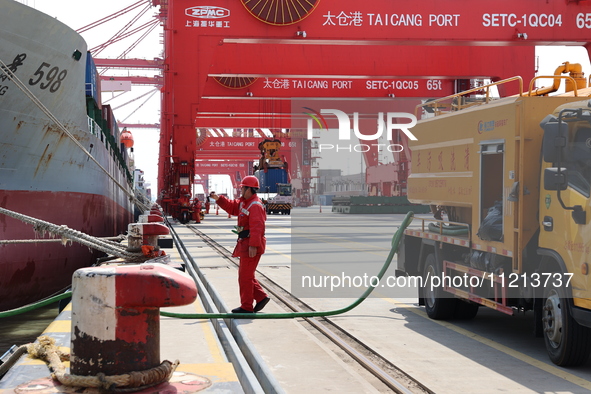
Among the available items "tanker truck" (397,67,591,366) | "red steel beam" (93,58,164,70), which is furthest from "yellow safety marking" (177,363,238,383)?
"red steel beam" (93,58,164,70)

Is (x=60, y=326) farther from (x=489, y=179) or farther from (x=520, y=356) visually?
(x=489, y=179)

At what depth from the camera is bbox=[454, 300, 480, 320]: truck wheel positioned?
28.6 feet

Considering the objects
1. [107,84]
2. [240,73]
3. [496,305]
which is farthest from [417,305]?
[107,84]

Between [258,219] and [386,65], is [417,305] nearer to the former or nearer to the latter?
[258,219]

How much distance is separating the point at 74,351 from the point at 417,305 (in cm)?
694

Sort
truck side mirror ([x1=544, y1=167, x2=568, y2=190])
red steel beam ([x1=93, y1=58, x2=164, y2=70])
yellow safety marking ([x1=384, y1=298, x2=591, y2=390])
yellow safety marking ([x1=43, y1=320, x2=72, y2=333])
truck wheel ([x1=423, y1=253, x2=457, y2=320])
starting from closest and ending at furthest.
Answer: yellow safety marking ([x1=384, y1=298, x2=591, y2=390]) < truck side mirror ([x1=544, y1=167, x2=568, y2=190]) < yellow safety marking ([x1=43, y1=320, x2=72, y2=333]) < truck wheel ([x1=423, y1=253, x2=457, y2=320]) < red steel beam ([x1=93, y1=58, x2=164, y2=70])

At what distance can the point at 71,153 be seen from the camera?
48.5 ft

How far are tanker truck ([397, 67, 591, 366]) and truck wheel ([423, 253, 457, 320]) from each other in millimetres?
13

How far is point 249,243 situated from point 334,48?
922 inches

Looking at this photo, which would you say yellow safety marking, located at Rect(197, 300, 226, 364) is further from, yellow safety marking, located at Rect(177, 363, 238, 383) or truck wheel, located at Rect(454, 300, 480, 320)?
truck wheel, located at Rect(454, 300, 480, 320)

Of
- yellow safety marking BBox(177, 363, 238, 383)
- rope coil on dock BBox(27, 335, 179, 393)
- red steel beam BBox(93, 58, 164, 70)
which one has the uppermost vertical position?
red steel beam BBox(93, 58, 164, 70)

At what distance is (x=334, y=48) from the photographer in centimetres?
3044

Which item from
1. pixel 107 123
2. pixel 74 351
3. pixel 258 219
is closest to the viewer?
pixel 74 351

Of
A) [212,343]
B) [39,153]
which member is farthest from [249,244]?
[39,153]
